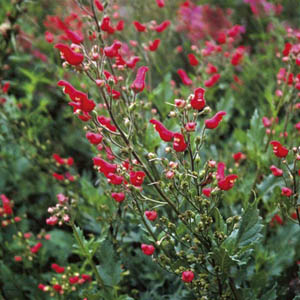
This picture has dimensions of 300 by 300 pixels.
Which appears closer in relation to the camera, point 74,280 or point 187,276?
point 187,276

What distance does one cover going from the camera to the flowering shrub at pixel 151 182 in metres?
1.72

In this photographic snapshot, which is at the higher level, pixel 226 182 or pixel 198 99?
pixel 198 99

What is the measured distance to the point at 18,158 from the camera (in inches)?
137

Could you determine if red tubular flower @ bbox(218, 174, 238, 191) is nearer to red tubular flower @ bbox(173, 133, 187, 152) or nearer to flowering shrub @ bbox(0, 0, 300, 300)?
flowering shrub @ bbox(0, 0, 300, 300)

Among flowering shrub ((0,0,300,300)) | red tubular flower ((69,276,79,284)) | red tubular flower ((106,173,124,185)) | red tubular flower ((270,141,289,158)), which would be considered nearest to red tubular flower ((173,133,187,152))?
flowering shrub ((0,0,300,300))

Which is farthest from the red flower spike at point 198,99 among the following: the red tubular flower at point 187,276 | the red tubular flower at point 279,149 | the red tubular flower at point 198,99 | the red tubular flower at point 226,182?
the red tubular flower at point 187,276

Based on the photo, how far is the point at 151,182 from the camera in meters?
1.89

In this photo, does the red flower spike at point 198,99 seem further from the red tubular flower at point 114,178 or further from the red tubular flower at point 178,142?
the red tubular flower at point 114,178

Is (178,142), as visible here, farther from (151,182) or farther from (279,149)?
(279,149)

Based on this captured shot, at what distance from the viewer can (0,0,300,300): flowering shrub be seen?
5.65 ft

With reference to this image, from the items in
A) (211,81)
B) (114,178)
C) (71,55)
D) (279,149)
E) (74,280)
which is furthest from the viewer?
(211,81)

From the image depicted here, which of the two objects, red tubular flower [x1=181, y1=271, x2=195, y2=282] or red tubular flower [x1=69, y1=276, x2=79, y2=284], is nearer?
red tubular flower [x1=181, y1=271, x2=195, y2=282]

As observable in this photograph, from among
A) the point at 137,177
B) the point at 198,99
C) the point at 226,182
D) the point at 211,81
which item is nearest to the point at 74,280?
the point at 137,177

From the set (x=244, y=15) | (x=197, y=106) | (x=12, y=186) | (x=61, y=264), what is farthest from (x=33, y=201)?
(x=244, y=15)
